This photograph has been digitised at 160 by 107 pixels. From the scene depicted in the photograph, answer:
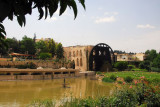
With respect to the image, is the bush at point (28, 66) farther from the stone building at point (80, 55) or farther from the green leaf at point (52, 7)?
the green leaf at point (52, 7)

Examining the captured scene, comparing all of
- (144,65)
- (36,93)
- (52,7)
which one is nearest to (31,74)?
(36,93)

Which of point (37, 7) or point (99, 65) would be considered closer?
point (37, 7)

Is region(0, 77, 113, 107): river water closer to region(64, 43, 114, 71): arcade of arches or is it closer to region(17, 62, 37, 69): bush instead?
region(17, 62, 37, 69): bush

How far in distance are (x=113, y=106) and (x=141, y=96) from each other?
2.53m

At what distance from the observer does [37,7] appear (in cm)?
138

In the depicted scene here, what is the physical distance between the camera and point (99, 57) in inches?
1581

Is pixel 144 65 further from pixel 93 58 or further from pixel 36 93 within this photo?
pixel 36 93

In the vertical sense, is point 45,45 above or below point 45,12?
above

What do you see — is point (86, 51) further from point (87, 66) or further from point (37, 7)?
point (37, 7)

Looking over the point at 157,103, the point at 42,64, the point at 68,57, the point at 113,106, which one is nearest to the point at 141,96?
the point at 157,103

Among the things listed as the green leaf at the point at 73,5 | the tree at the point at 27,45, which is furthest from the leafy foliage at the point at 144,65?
the green leaf at the point at 73,5

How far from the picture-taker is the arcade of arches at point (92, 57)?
129 feet

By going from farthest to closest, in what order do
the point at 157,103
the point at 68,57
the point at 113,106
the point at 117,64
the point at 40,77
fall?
the point at 68,57 → the point at 117,64 → the point at 40,77 → the point at 157,103 → the point at 113,106

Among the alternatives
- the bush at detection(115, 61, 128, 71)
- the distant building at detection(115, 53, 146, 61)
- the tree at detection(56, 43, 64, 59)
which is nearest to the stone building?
the tree at detection(56, 43, 64, 59)
